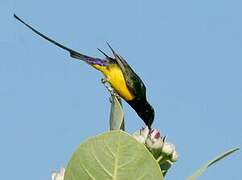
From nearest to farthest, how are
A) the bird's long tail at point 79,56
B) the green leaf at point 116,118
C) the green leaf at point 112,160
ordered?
the green leaf at point 112,160 → the green leaf at point 116,118 → the bird's long tail at point 79,56

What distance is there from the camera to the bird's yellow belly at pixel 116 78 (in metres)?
3.78

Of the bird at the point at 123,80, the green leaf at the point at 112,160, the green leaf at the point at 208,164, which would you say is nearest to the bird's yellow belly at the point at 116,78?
the bird at the point at 123,80

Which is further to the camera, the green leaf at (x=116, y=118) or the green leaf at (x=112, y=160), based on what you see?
the green leaf at (x=116, y=118)

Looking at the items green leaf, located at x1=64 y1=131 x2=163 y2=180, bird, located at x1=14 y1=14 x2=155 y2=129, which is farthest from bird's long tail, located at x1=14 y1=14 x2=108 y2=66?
green leaf, located at x1=64 y1=131 x2=163 y2=180

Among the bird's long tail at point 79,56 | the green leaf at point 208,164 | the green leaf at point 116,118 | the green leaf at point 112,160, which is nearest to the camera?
the green leaf at point 112,160

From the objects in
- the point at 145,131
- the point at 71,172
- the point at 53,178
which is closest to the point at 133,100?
the point at 145,131

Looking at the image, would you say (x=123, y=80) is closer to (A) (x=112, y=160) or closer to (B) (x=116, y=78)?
(B) (x=116, y=78)

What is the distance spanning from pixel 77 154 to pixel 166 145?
0.80 meters

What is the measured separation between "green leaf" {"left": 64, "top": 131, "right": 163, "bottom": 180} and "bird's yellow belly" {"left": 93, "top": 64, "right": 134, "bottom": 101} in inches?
82.2

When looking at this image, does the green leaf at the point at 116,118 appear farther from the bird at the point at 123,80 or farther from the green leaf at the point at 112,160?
the bird at the point at 123,80

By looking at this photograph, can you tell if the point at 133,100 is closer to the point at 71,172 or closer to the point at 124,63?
the point at 124,63

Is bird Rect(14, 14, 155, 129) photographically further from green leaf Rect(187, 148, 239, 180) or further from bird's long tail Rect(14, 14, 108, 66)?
green leaf Rect(187, 148, 239, 180)

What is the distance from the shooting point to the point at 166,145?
7.84ft

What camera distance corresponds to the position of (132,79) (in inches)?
148
